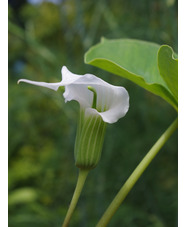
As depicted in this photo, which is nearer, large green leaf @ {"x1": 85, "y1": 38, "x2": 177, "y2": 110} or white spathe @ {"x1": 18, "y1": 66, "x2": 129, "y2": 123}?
white spathe @ {"x1": 18, "y1": 66, "x2": 129, "y2": 123}

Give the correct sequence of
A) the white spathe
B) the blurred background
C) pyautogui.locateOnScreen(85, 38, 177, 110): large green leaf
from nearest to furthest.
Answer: the white spathe → pyautogui.locateOnScreen(85, 38, 177, 110): large green leaf → the blurred background

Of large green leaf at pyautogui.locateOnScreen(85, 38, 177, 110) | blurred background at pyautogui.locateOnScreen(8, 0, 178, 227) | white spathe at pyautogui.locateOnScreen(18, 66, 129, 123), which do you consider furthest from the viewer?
blurred background at pyautogui.locateOnScreen(8, 0, 178, 227)

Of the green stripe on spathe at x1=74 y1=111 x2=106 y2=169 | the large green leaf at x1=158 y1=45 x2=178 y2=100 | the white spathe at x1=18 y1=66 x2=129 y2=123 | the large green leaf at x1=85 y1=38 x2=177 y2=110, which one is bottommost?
the green stripe on spathe at x1=74 y1=111 x2=106 y2=169

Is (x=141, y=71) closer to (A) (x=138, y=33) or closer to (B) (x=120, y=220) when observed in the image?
(A) (x=138, y=33)

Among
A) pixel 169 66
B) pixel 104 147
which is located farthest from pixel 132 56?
pixel 104 147

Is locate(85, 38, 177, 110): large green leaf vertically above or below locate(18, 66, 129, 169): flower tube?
above

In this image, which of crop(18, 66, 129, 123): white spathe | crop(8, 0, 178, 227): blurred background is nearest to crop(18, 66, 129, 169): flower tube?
crop(18, 66, 129, 123): white spathe

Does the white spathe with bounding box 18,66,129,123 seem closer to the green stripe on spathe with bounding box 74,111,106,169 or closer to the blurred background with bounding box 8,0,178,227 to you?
the green stripe on spathe with bounding box 74,111,106,169

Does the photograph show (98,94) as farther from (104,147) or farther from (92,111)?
(104,147)

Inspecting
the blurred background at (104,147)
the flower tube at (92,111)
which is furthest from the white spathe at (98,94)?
the blurred background at (104,147)
